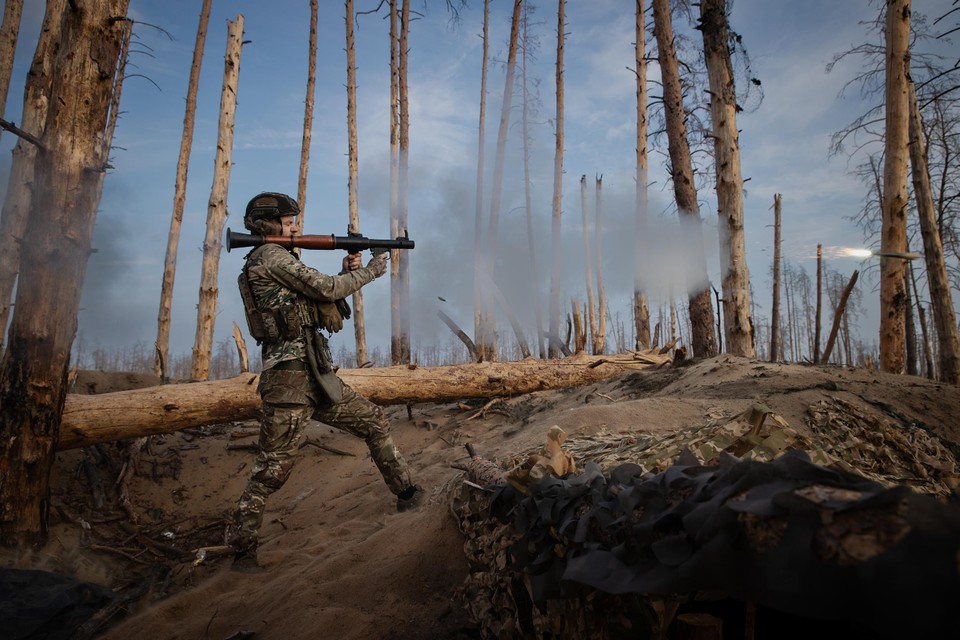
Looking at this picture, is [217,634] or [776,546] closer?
[776,546]

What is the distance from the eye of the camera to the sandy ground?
2.96 m

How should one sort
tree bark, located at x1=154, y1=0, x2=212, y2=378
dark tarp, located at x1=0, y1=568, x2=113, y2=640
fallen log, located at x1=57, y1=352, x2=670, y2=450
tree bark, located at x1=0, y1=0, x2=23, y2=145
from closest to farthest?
dark tarp, located at x1=0, y1=568, x2=113, y2=640, fallen log, located at x1=57, y1=352, x2=670, y2=450, tree bark, located at x1=0, y1=0, x2=23, y2=145, tree bark, located at x1=154, y1=0, x2=212, y2=378

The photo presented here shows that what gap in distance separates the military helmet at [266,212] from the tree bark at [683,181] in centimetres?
558

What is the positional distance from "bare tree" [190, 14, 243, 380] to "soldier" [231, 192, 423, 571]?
633 centimetres

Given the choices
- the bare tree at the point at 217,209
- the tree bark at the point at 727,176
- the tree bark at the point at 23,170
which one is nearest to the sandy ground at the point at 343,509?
the tree bark at the point at 727,176

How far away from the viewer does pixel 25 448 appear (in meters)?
4.47

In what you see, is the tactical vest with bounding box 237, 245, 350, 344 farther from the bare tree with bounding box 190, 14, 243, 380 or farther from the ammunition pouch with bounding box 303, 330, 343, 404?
the bare tree with bounding box 190, 14, 243, 380

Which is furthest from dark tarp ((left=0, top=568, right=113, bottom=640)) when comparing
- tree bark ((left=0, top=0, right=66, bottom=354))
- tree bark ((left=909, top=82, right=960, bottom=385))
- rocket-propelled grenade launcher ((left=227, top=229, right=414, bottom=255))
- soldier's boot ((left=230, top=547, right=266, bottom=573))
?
tree bark ((left=909, top=82, right=960, bottom=385))

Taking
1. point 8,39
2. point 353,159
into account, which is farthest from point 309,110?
point 8,39

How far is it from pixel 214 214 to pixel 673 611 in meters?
10.5

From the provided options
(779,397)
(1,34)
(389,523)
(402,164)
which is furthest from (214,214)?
(779,397)

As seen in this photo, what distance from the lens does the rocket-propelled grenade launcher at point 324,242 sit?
4.14 meters

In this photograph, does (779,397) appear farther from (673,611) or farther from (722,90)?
(722,90)

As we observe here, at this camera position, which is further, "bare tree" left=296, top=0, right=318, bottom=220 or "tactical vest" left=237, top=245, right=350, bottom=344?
"bare tree" left=296, top=0, right=318, bottom=220
